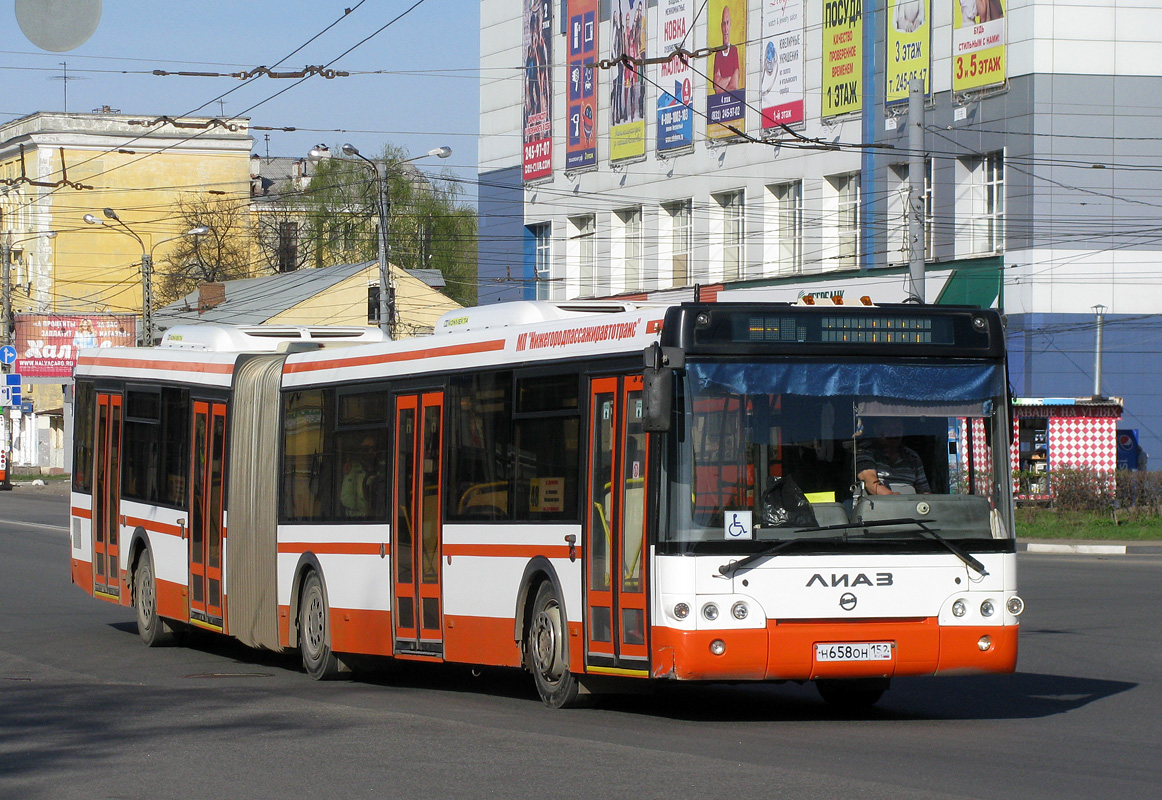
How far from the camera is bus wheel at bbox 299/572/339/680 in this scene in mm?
14359

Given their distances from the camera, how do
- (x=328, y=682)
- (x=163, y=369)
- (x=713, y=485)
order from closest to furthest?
1. (x=713, y=485)
2. (x=328, y=682)
3. (x=163, y=369)

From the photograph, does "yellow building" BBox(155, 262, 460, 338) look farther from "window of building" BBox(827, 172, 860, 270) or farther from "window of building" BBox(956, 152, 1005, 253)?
"window of building" BBox(956, 152, 1005, 253)

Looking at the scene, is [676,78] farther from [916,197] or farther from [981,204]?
[916,197]

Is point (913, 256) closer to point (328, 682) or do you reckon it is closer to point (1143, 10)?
point (328, 682)

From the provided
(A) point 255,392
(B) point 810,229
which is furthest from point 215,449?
(B) point 810,229

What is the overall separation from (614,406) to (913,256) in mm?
15386

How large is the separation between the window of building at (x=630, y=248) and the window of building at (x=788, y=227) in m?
7.66

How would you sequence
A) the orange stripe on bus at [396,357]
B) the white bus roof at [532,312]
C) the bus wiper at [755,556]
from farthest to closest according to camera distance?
the orange stripe on bus at [396,357]
the white bus roof at [532,312]
the bus wiper at [755,556]

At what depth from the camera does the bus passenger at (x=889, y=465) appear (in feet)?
33.7

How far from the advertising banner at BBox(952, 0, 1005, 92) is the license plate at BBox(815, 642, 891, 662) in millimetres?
35190

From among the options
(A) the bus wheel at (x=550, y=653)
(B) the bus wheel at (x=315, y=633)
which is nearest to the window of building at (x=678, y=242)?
(B) the bus wheel at (x=315, y=633)

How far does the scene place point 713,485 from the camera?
1009 centimetres

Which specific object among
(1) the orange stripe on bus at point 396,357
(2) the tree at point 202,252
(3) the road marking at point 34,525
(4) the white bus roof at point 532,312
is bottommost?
→ (3) the road marking at point 34,525

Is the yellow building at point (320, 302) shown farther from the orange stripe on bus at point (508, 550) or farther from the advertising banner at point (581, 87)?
the orange stripe on bus at point (508, 550)
